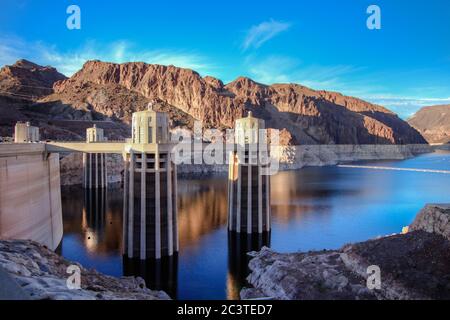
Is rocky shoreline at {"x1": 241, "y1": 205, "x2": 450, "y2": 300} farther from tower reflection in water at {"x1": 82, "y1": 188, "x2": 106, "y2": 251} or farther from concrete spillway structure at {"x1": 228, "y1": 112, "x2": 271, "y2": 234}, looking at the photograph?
tower reflection in water at {"x1": 82, "y1": 188, "x2": 106, "y2": 251}

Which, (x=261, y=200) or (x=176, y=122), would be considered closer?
(x=261, y=200)

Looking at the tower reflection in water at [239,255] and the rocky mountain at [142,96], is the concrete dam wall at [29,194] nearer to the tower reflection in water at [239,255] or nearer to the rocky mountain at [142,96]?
the tower reflection in water at [239,255]

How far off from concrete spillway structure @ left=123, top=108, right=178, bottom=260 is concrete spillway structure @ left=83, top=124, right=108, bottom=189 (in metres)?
46.1

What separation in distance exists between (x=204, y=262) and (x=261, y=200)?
1060 cm

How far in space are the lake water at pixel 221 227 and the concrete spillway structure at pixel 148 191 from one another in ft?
4.68

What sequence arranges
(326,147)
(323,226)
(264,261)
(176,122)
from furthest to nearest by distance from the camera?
(326,147), (176,122), (323,226), (264,261)

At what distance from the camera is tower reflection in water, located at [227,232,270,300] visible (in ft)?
84.7

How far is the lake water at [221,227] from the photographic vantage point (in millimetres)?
27438

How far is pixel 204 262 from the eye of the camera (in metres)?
Answer: 30.3

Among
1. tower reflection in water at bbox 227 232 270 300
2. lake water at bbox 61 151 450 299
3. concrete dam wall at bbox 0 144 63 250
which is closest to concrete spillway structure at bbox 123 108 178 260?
lake water at bbox 61 151 450 299

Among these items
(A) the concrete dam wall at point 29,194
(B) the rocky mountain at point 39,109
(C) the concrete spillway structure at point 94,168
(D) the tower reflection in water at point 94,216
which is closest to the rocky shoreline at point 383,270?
(A) the concrete dam wall at point 29,194

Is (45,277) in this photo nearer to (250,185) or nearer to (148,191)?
(148,191)
